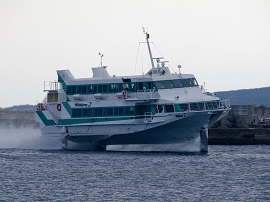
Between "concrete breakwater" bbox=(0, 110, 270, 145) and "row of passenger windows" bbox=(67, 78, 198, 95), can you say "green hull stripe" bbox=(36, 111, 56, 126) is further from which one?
"concrete breakwater" bbox=(0, 110, 270, 145)

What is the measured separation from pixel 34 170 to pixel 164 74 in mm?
12938

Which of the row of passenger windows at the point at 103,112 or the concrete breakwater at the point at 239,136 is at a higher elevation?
the row of passenger windows at the point at 103,112

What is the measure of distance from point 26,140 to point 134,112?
37.0ft

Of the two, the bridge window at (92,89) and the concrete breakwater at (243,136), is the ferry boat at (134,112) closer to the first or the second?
the bridge window at (92,89)

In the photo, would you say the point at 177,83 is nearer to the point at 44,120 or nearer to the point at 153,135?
the point at 153,135

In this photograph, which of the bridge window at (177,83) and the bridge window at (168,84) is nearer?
the bridge window at (168,84)

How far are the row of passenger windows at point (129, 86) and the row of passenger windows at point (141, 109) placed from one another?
1253 mm

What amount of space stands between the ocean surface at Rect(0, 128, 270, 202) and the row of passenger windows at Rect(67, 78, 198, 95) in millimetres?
4189

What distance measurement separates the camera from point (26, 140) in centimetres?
5656

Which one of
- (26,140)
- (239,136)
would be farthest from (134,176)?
(239,136)

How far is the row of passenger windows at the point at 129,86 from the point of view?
4900cm

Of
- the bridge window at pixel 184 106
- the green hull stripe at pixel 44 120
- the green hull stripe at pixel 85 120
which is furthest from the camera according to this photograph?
the green hull stripe at pixel 44 120

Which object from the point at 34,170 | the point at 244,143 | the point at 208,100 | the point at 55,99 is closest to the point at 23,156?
the point at 55,99

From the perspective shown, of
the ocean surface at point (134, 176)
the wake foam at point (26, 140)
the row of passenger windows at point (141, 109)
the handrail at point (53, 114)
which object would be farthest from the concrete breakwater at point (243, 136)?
the handrail at point (53, 114)
